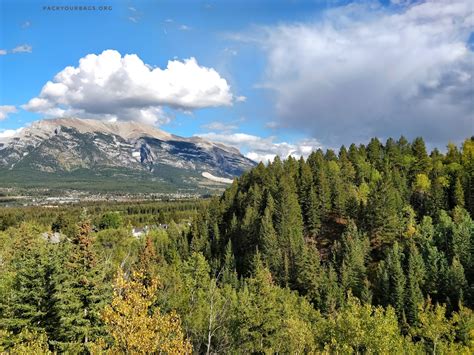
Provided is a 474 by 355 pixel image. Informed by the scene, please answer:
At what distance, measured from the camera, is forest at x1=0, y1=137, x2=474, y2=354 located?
117 feet

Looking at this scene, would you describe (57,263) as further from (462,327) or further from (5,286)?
(462,327)

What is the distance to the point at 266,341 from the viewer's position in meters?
46.2

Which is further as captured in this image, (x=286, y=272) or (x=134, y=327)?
(x=286, y=272)

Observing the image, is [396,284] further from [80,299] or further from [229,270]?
[80,299]

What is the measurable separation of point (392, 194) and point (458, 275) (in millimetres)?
29323

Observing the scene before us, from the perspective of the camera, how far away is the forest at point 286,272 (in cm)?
3566

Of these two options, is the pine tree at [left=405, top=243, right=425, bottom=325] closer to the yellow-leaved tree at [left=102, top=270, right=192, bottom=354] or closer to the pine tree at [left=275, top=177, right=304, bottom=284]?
the pine tree at [left=275, top=177, right=304, bottom=284]

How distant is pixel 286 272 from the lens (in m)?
91.6

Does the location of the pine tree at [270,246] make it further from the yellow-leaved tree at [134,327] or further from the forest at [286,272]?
the yellow-leaved tree at [134,327]

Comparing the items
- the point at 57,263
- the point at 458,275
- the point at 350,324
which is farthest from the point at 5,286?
the point at 458,275

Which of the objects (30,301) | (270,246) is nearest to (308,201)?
(270,246)

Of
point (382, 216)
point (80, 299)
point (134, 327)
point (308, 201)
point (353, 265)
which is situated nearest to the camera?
point (134, 327)

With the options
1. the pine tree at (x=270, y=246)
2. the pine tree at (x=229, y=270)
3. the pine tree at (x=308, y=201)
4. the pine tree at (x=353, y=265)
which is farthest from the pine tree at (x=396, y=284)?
the pine tree at (x=229, y=270)

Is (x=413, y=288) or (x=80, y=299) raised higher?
(x=80, y=299)
